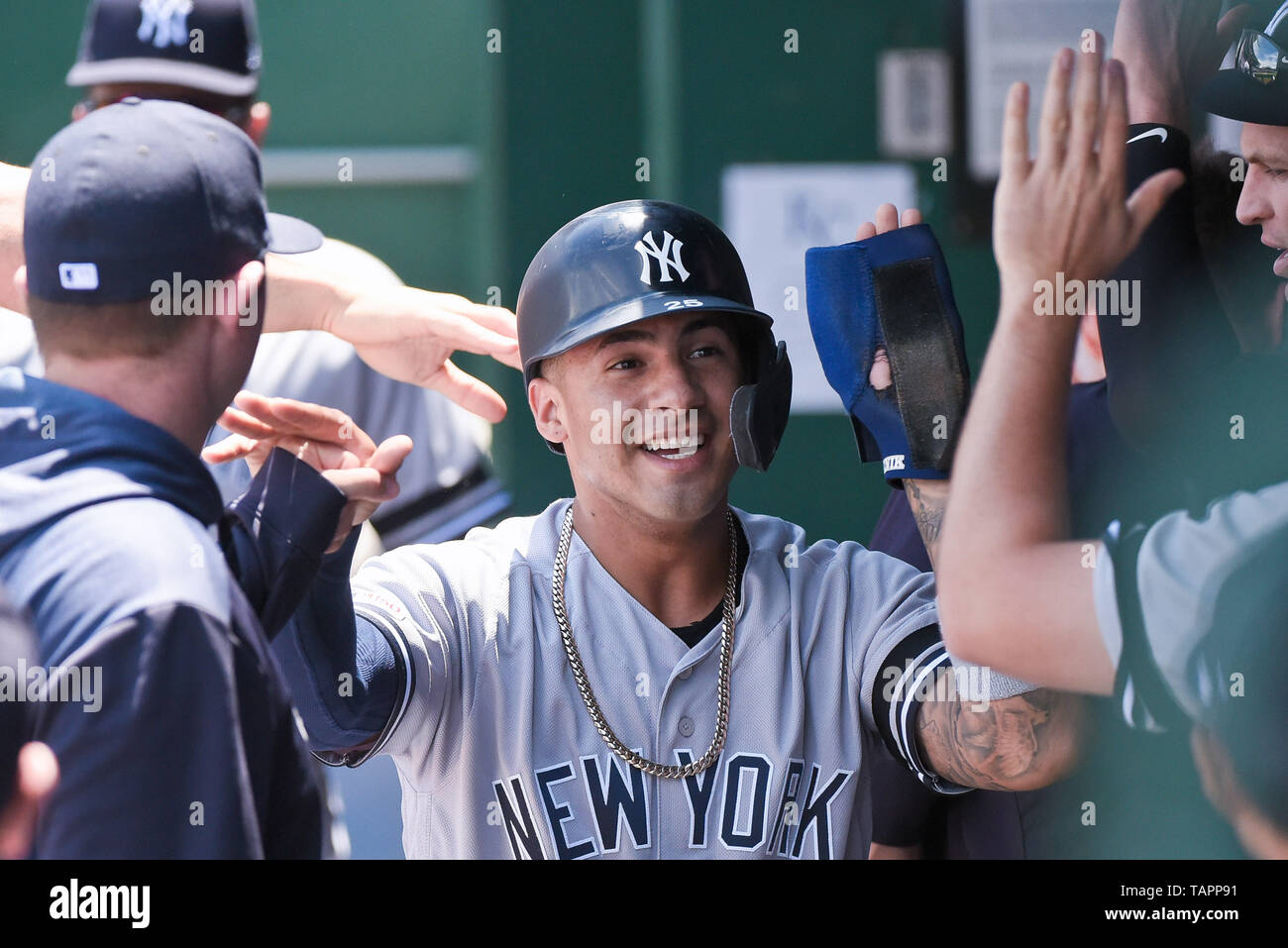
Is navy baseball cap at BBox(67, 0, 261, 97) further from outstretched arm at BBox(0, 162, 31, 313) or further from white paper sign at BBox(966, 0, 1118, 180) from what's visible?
white paper sign at BBox(966, 0, 1118, 180)

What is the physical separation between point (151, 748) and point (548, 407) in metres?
0.88

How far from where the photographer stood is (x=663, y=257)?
2.05m

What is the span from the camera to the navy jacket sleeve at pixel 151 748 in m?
1.49

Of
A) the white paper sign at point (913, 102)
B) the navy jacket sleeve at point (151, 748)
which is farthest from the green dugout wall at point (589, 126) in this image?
the navy jacket sleeve at point (151, 748)

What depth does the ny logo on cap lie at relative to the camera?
1983 millimetres

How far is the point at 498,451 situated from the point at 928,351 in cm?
188

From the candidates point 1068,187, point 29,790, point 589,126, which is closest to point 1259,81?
point 1068,187

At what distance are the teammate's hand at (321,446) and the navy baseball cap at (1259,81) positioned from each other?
4.10 feet

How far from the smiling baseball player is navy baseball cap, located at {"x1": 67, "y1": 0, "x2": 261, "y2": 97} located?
540mm

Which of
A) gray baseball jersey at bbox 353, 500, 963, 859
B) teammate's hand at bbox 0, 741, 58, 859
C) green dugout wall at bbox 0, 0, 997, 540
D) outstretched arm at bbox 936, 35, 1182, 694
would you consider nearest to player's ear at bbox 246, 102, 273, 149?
gray baseball jersey at bbox 353, 500, 963, 859

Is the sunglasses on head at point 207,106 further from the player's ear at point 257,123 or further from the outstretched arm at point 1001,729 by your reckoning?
the outstretched arm at point 1001,729

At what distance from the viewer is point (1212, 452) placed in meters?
2.04

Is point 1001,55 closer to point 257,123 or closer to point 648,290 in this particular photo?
point 648,290

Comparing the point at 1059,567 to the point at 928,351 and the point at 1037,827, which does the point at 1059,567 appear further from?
the point at 1037,827
